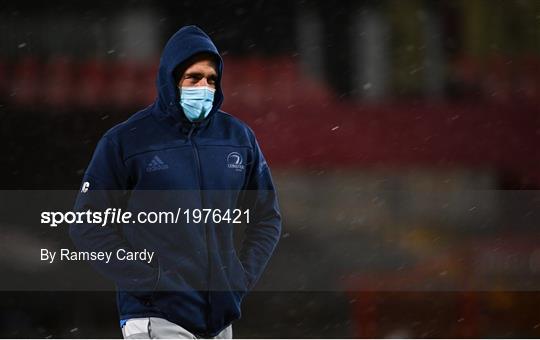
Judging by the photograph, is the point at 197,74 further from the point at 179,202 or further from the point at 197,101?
the point at 179,202

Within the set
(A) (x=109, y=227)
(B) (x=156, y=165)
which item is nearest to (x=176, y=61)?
(B) (x=156, y=165)

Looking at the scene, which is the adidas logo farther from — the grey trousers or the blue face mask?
the grey trousers

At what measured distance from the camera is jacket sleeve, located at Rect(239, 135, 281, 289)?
432 centimetres

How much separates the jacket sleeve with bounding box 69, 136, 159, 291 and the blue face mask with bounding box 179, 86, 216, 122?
38cm

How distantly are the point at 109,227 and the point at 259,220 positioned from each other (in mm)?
733

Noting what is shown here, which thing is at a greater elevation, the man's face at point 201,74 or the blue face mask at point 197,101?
the man's face at point 201,74

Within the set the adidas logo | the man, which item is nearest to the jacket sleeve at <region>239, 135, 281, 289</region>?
the man

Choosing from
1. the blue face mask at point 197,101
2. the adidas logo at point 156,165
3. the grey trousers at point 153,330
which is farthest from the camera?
the blue face mask at point 197,101

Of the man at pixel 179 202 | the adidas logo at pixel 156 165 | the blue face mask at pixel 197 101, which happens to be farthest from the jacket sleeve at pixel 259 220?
the adidas logo at pixel 156 165

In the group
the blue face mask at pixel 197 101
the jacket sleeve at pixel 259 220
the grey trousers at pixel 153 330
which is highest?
the blue face mask at pixel 197 101

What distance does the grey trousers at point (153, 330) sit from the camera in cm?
401

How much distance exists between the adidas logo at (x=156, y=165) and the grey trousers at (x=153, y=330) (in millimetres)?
673

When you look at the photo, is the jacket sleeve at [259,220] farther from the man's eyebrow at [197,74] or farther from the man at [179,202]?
the man's eyebrow at [197,74]

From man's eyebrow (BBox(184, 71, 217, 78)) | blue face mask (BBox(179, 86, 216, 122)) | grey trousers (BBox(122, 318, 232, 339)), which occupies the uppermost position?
man's eyebrow (BBox(184, 71, 217, 78))
